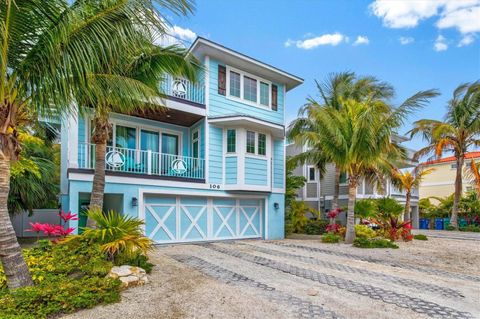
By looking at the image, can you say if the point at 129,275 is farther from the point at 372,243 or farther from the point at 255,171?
the point at 372,243

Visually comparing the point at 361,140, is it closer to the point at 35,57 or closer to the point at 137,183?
the point at 137,183

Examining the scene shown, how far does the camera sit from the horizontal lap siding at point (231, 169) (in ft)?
43.4

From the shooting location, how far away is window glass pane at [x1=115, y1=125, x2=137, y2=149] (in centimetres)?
1248

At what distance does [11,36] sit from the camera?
4.66 metres

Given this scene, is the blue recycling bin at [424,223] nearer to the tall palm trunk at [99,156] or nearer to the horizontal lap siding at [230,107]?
the horizontal lap siding at [230,107]

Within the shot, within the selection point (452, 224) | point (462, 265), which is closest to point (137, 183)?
point (462, 265)

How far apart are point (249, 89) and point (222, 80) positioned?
1509mm

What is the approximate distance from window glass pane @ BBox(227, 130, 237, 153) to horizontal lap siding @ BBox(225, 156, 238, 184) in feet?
1.25

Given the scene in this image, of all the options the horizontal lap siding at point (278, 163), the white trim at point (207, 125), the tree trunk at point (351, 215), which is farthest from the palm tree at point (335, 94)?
the white trim at point (207, 125)

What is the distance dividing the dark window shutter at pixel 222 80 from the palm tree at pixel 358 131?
13.1 ft

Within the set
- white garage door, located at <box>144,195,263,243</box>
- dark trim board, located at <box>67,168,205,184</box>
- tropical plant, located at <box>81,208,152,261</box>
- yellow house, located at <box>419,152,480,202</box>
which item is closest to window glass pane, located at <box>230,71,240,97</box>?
dark trim board, located at <box>67,168,205,184</box>

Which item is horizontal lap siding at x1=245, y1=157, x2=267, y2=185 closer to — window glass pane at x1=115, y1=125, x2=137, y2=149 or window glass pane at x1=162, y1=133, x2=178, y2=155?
window glass pane at x1=162, y1=133, x2=178, y2=155

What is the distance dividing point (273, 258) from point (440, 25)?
11.5 meters

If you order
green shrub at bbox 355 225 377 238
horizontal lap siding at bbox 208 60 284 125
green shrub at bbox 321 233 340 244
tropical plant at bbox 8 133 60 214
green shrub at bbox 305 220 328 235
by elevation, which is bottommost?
green shrub at bbox 305 220 328 235
